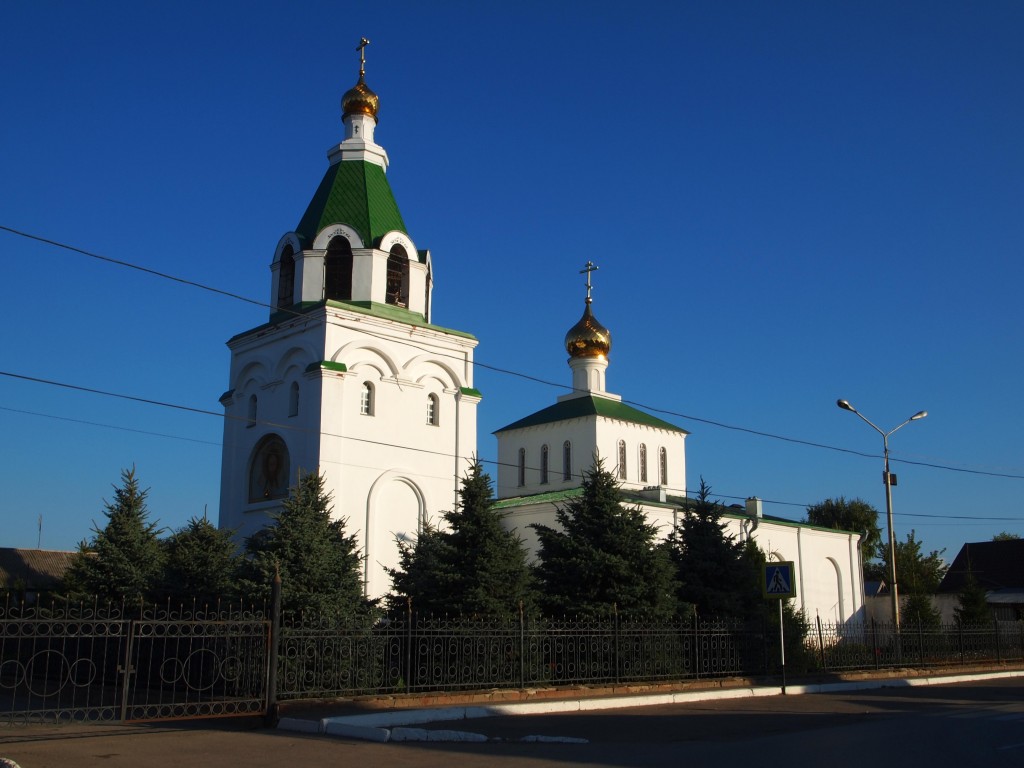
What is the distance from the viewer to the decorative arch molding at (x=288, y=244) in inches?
991

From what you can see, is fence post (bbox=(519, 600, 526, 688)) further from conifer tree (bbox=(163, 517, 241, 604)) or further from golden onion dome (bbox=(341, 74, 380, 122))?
golden onion dome (bbox=(341, 74, 380, 122))

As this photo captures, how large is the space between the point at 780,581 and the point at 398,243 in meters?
13.6

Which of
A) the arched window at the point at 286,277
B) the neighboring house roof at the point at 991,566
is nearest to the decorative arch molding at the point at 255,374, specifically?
the arched window at the point at 286,277

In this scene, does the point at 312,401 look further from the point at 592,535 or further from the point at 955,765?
the point at 955,765

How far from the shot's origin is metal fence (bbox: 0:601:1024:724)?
11453 mm

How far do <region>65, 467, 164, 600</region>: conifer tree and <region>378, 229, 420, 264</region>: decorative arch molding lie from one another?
26.6 feet

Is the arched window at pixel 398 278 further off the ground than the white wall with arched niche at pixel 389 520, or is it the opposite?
the arched window at pixel 398 278

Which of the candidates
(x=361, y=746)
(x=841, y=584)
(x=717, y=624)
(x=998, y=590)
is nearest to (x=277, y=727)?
(x=361, y=746)

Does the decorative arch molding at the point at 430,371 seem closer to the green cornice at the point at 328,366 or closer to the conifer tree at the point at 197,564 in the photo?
the green cornice at the point at 328,366

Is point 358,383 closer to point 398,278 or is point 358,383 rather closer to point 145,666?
point 398,278

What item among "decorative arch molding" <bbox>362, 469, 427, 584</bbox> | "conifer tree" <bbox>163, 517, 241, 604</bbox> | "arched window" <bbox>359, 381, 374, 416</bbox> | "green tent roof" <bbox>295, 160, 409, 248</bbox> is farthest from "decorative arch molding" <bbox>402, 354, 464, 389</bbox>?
"conifer tree" <bbox>163, 517, 241, 604</bbox>

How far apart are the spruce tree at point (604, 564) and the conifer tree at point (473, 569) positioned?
2.87 ft

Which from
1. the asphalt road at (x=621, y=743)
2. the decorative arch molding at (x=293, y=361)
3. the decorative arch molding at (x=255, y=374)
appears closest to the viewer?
the asphalt road at (x=621, y=743)

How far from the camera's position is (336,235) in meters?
25.0
